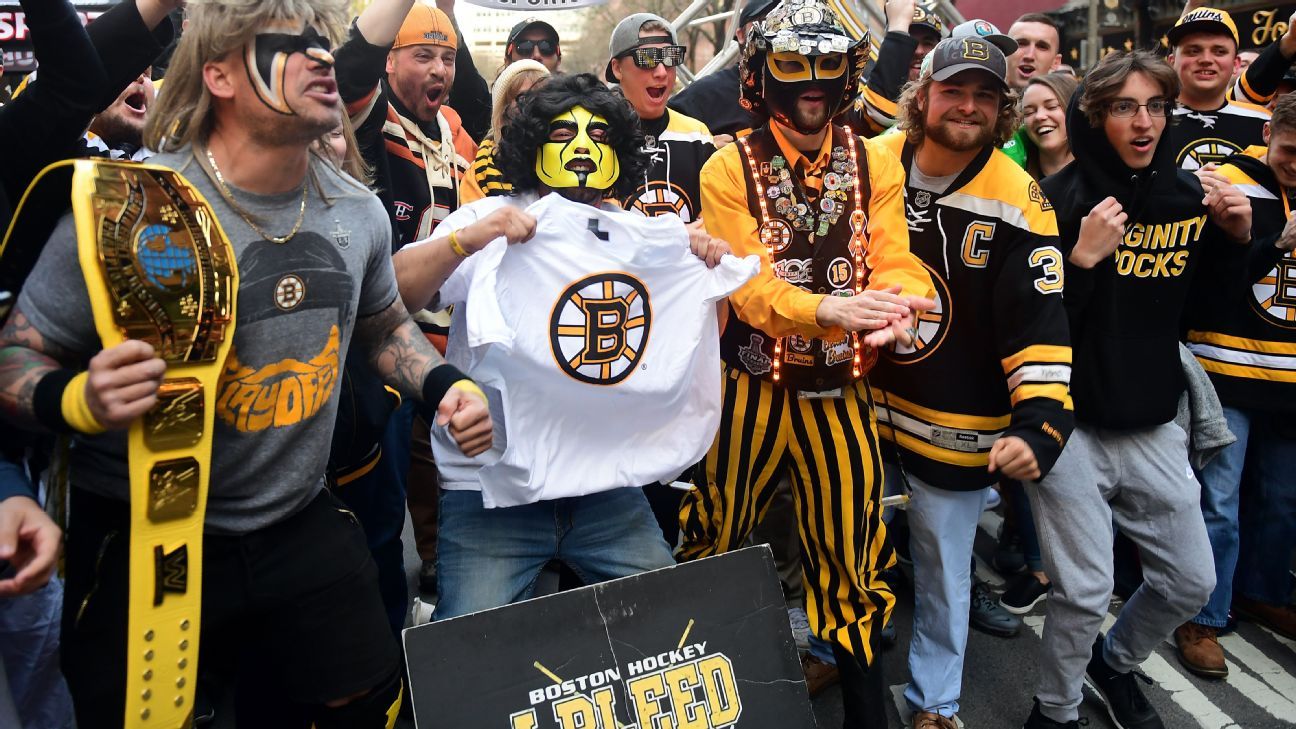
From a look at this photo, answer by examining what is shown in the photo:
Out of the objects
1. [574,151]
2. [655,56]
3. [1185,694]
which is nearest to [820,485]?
[574,151]

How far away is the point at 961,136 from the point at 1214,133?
85.7 inches

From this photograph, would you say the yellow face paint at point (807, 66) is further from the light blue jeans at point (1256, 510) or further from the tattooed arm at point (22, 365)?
the light blue jeans at point (1256, 510)

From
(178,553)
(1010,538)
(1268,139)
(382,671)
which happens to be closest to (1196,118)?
(1268,139)

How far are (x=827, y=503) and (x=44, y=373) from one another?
2.25 m

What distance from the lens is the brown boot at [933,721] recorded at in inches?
133

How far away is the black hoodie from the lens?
340 cm

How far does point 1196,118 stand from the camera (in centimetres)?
462

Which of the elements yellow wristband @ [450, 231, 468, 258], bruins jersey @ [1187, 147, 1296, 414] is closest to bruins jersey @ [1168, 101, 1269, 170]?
bruins jersey @ [1187, 147, 1296, 414]

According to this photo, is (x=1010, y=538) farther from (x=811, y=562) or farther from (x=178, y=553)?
(x=178, y=553)

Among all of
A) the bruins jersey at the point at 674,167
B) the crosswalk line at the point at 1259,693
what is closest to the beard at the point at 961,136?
the bruins jersey at the point at 674,167

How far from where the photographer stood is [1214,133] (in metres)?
4.59

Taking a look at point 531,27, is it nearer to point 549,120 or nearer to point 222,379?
point 549,120

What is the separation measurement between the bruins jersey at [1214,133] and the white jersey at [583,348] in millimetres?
2864

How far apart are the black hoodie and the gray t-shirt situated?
251 cm
